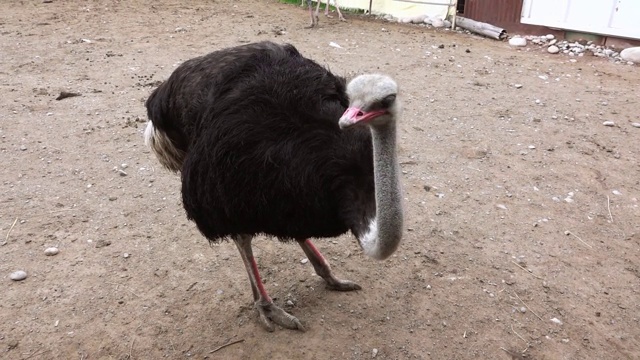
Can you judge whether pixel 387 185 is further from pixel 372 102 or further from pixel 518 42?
pixel 518 42

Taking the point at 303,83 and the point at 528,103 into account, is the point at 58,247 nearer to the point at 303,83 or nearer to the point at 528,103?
the point at 303,83

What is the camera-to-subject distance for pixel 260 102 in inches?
87.4

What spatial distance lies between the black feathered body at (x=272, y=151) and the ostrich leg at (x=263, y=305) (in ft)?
0.94

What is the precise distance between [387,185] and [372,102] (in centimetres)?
29

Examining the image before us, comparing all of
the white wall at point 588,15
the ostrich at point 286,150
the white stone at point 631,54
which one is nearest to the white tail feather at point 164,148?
the ostrich at point 286,150

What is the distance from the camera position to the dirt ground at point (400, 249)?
266 centimetres

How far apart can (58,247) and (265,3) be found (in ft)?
24.5

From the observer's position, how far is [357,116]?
68.8 inches

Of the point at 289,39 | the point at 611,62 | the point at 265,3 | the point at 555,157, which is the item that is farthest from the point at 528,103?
the point at 265,3

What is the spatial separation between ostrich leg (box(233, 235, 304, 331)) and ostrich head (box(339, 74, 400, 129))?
1158mm

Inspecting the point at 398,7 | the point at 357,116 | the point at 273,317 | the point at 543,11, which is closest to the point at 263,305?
the point at 273,317

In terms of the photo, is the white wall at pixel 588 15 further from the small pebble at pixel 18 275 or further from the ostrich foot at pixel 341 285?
the small pebble at pixel 18 275

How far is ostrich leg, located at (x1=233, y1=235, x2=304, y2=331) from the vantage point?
2.72 meters

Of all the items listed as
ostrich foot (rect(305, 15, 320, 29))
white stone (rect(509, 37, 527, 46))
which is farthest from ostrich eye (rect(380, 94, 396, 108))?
ostrich foot (rect(305, 15, 320, 29))
